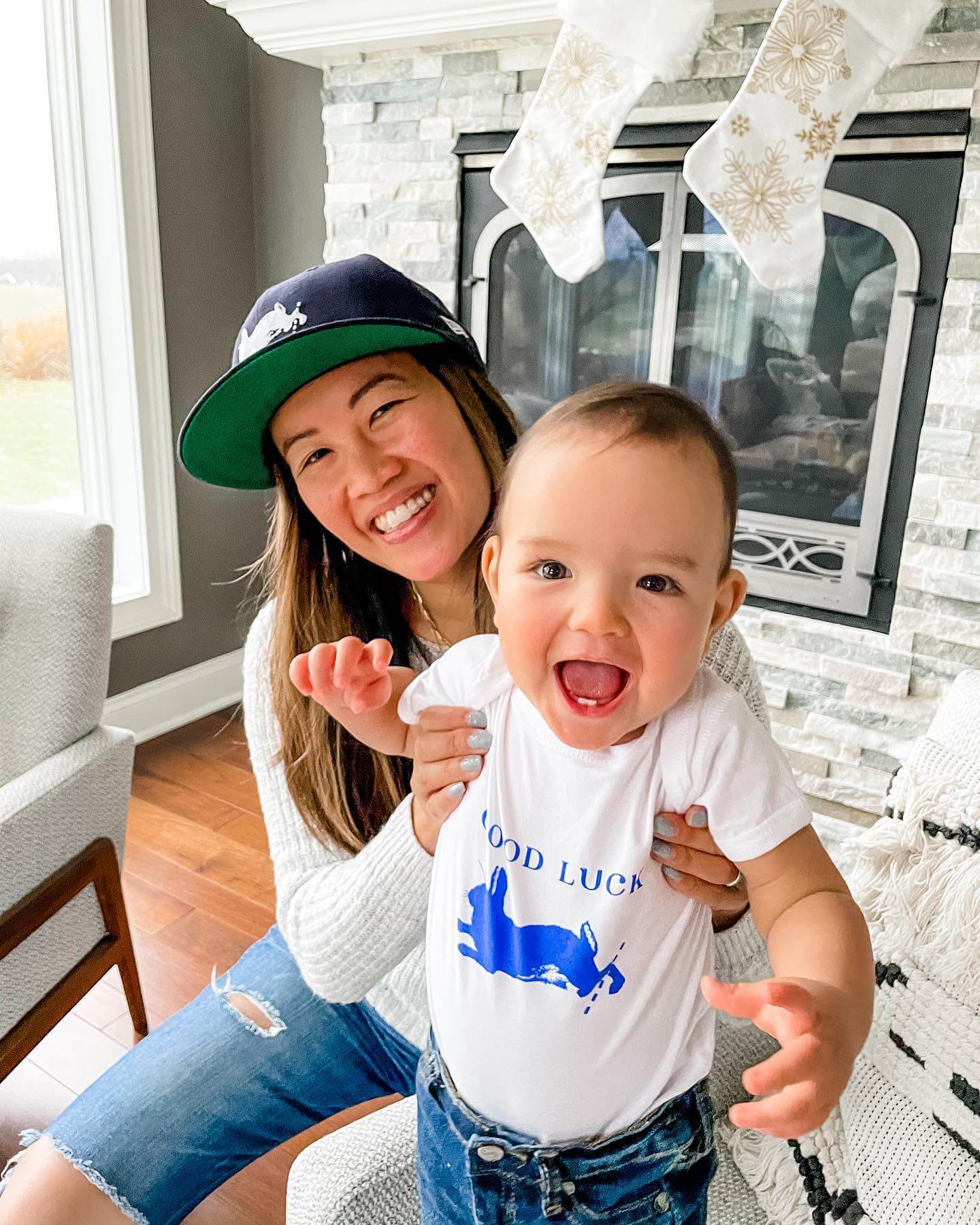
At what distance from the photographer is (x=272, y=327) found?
0.89 m

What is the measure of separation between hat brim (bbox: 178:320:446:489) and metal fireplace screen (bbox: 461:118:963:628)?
1425mm

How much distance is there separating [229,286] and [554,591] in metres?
2.51

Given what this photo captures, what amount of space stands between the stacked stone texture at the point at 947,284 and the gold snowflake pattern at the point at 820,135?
0.18m

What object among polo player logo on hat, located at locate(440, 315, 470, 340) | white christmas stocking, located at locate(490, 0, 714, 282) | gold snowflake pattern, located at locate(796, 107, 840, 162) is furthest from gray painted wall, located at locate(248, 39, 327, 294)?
polo player logo on hat, located at locate(440, 315, 470, 340)

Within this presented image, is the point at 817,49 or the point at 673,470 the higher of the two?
the point at 817,49

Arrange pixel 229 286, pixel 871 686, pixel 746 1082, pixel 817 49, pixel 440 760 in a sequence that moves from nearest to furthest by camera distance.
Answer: pixel 746 1082 < pixel 440 760 < pixel 817 49 < pixel 871 686 < pixel 229 286

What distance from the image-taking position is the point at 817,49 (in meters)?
1.75

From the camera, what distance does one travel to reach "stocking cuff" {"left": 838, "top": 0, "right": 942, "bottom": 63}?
66.6 inches

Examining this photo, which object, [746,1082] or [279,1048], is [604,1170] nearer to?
[746,1082]

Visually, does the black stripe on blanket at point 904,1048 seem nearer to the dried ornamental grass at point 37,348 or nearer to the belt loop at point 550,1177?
the belt loop at point 550,1177

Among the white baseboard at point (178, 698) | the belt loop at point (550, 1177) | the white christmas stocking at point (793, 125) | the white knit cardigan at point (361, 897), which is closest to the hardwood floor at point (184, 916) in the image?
the white baseboard at point (178, 698)

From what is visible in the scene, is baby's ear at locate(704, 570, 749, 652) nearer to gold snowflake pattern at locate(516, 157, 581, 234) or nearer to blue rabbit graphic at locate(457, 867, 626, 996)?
blue rabbit graphic at locate(457, 867, 626, 996)

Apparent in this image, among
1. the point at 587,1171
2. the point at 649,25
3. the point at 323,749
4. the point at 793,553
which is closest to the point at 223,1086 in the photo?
the point at 323,749

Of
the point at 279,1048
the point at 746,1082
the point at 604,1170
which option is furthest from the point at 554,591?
the point at 279,1048
